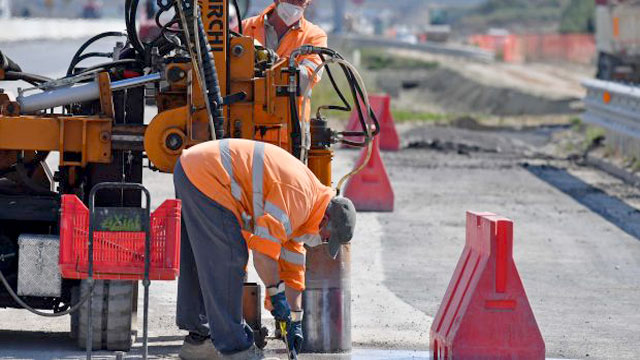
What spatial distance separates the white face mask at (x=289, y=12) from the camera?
32.5ft

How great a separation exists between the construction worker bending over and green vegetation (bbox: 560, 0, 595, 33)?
77.5 metres

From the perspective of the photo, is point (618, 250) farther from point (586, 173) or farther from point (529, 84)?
point (529, 84)

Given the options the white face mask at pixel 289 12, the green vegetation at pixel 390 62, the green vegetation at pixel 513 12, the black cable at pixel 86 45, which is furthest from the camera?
the green vegetation at pixel 513 12

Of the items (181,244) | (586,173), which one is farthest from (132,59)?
(586,173)

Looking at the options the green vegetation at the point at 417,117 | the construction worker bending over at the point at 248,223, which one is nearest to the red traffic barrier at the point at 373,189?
the construction worker bending over at the point at 248,223

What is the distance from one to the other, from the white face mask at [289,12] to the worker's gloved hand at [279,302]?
2789 millimetres

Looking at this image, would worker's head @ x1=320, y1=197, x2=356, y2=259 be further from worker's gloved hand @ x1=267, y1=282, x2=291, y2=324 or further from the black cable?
the black cable

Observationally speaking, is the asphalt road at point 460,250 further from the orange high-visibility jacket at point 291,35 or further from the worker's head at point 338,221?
the orange high-visibility jacket at point 291,35

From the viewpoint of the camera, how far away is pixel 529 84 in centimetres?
4488

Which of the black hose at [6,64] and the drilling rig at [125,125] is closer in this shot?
the drilling rig at [125,125]

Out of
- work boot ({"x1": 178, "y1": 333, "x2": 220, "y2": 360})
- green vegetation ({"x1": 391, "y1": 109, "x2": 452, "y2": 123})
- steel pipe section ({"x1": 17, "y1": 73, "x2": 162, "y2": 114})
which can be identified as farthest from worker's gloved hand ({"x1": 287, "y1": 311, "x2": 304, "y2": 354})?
green vegetation ({"x1": 391, "y1": 109, "x2": 452, "y2": 123})

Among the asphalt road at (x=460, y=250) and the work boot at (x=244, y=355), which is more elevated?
the work boot at (x=244, y=355)

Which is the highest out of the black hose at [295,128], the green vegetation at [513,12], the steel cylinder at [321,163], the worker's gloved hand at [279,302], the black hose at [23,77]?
the black hose at [23,77]

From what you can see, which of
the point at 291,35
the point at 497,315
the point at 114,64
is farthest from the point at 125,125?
the point at 497,315
